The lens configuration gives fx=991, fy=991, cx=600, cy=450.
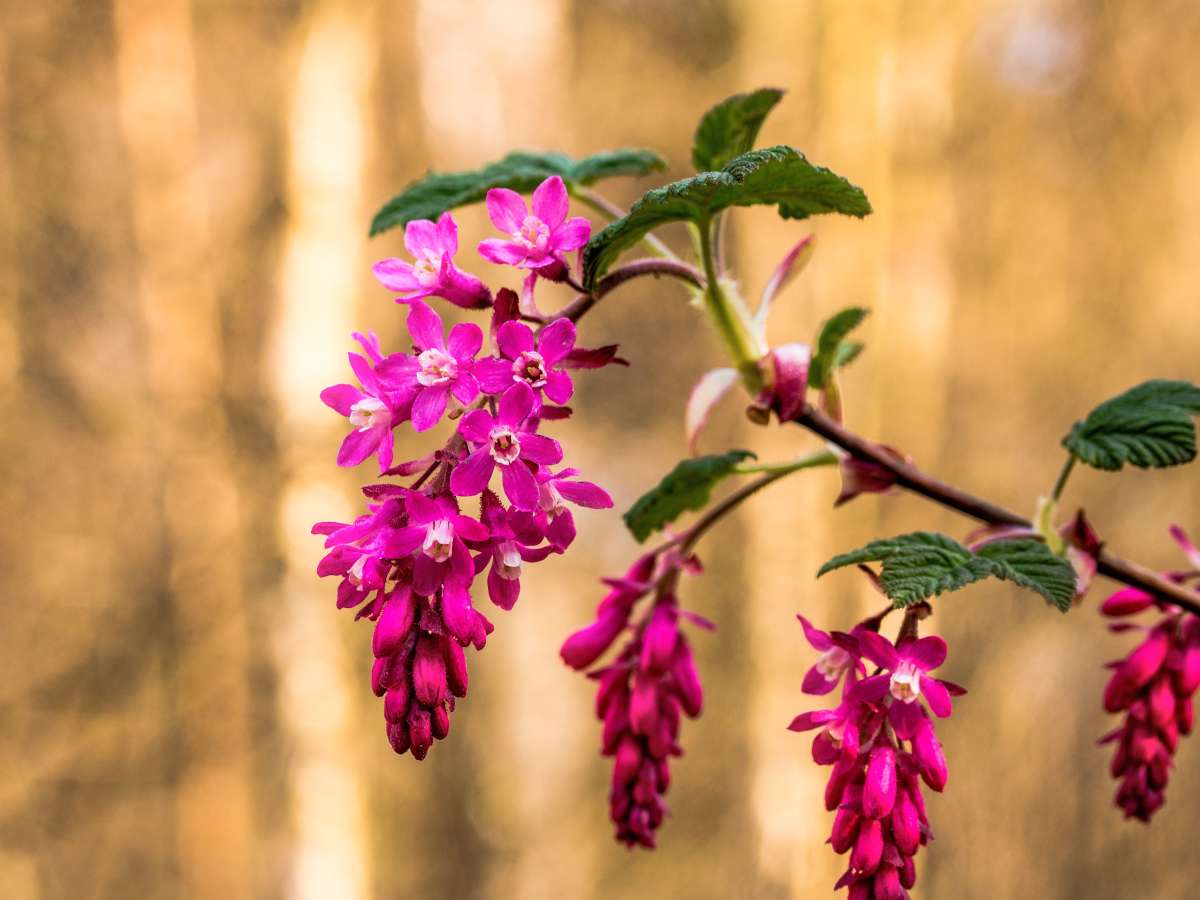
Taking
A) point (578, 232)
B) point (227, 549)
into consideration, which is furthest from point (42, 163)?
point (578, 232)

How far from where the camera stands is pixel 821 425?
46cm

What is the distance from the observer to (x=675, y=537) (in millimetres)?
550

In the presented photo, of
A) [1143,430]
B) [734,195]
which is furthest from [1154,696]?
[734,195]

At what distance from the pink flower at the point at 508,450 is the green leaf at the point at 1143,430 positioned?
317 mm

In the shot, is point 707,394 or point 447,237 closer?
point 447,237

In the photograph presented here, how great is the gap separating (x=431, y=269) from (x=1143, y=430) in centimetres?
38

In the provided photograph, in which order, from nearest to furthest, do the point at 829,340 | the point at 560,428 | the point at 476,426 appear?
the point at 476,426, the point at 829,340, the point at 560,428

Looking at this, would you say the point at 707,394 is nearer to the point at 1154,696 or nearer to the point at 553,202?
the point at 553,202

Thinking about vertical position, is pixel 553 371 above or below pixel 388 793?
above

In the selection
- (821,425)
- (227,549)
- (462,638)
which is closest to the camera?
(462,638)

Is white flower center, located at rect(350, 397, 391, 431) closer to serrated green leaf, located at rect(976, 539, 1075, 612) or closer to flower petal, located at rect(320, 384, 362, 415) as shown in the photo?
flower petal, located at rect(320, 384, 362, 415)

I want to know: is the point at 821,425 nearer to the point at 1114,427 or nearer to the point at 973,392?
the point at 1114,427

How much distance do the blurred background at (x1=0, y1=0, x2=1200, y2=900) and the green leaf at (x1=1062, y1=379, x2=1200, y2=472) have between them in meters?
1.85

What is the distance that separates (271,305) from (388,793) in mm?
1227
